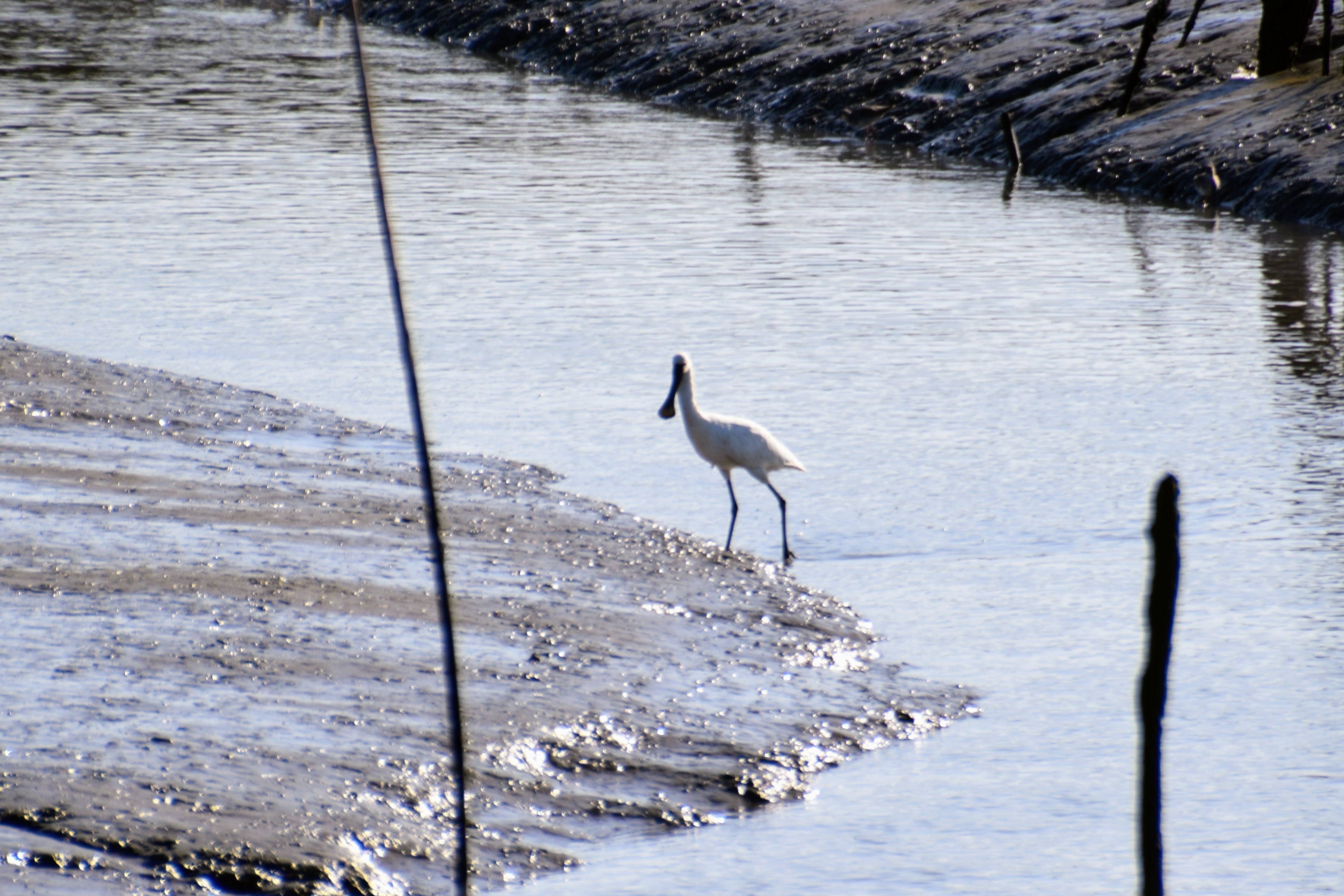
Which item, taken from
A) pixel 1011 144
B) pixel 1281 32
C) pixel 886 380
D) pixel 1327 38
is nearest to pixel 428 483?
pixel 886 380

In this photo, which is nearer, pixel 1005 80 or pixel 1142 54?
pixel 1142 54

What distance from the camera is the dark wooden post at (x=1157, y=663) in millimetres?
2119

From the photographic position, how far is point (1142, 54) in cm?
2656

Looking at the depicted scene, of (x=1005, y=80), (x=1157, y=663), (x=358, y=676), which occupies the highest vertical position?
(x=1157, y=663)

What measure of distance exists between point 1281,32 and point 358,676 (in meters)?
22.6

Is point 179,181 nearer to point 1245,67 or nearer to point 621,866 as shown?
point 1245,67

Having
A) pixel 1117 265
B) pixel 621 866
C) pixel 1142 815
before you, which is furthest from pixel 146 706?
pixel 1117 265

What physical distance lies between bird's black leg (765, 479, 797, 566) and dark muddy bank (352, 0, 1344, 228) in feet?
43.8

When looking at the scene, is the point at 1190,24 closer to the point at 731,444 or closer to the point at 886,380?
the point at 886,380

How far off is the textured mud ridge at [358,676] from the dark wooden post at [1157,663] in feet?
13.7

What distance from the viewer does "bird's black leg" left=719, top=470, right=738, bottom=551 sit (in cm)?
1062

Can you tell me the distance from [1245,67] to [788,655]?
2194cm

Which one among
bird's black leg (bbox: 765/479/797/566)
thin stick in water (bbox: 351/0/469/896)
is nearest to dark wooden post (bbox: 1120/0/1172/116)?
bird's black leg (bbox: 765/479/797/566)

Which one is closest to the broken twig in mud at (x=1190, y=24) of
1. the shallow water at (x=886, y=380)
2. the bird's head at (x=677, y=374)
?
Result: the shallow water at (x=886, y=380)
